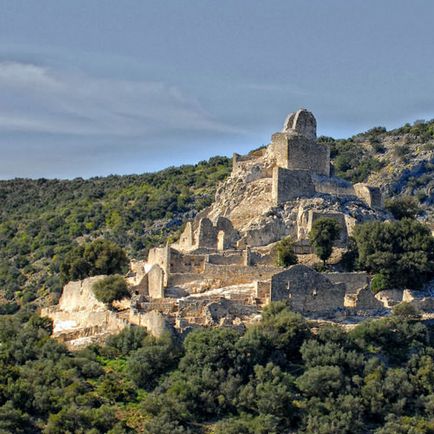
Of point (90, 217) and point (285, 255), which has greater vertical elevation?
point (90, 217)

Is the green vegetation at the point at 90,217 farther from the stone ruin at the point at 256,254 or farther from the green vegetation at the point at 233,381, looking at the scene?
the green vegetation at the point at 233,381

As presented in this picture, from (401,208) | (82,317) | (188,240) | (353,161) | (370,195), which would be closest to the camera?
(82,317)

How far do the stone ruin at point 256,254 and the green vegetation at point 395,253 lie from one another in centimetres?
116

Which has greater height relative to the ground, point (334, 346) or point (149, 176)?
point (149, 176)

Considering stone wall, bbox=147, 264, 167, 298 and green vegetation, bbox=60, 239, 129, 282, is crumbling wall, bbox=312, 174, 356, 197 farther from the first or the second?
stone wall, bbox=147, 264, 167, 298

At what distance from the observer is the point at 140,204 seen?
89875mm

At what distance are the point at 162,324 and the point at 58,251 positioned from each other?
40.3 m

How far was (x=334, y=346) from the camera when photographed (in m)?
43.6

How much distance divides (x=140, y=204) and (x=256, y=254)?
129 ft

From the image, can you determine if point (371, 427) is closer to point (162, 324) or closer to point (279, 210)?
point (162, 324)

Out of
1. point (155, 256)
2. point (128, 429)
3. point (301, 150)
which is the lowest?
point (128, 429)

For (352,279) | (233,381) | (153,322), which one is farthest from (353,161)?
(233,381)

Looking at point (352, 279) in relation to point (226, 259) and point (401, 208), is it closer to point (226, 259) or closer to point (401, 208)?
point (226, 259)

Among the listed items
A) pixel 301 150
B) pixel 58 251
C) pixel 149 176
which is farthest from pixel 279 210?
pixel 149 176
